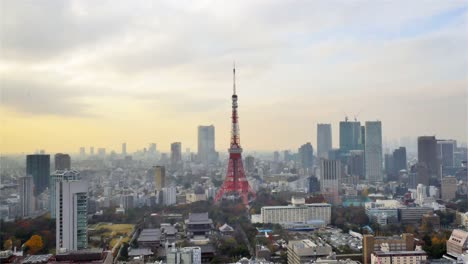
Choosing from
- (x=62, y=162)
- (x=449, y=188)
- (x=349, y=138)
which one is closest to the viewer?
(x=62, y=162)

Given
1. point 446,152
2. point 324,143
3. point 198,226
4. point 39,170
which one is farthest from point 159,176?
point 446,152

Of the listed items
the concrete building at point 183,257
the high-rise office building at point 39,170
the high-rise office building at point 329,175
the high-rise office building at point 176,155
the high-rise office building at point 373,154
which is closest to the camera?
the concrete building at point 183,257

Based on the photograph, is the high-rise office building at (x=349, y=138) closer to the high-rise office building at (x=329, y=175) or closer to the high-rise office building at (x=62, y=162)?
the high-rise office building at (x=329, y=175)

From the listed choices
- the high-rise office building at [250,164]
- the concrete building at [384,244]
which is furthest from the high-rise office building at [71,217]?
the high-rise office building at [250,164]

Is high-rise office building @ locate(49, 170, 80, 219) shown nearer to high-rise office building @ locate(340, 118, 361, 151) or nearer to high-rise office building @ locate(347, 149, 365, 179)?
high-rise office building @ locate(347, 149, 365, 179)

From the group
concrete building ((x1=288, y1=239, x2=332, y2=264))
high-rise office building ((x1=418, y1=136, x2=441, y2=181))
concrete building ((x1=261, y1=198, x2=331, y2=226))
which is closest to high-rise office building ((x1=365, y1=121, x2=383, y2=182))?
high-rise office building ((x1=418, y1=136, x2=441, y2=181))

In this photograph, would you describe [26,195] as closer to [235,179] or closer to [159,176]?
[235,179]
